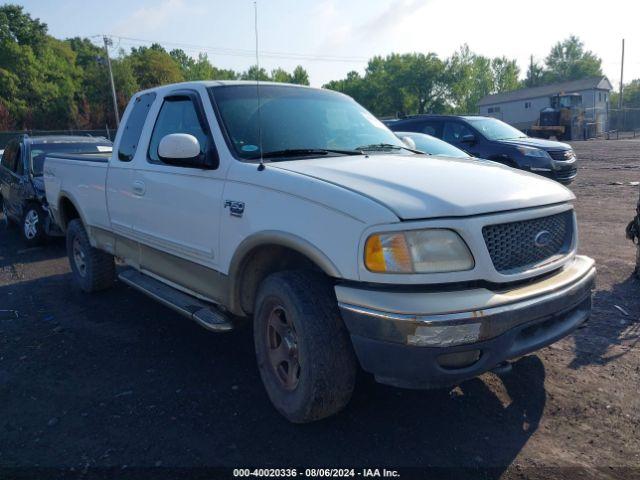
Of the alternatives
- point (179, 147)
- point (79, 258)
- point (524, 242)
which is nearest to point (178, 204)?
point (179, 147)

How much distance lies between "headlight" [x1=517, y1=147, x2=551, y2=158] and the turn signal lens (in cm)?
919

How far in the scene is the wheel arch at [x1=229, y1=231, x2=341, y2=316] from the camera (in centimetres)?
312

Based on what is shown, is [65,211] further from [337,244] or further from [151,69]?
[151,69]

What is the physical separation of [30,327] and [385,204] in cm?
400

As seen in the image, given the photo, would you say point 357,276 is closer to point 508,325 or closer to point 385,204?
point 385,204

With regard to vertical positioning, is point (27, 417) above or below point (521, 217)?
below

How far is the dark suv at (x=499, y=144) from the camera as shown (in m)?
10.9

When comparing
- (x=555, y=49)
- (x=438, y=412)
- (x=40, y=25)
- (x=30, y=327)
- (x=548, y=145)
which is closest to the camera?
(x=438, y=412)

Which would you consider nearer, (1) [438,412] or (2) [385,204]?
(2) [385,204]

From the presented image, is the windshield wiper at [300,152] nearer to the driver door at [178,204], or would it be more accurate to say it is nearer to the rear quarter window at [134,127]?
the driver door at [178,204]

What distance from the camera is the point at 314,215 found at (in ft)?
9.30

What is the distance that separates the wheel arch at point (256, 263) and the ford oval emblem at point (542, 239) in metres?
1.20

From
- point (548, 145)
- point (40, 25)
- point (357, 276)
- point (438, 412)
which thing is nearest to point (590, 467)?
point (438, 412)

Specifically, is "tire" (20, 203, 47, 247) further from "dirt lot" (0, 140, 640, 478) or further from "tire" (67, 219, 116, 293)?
"dirt lot" (0, 140, 640, 478)
